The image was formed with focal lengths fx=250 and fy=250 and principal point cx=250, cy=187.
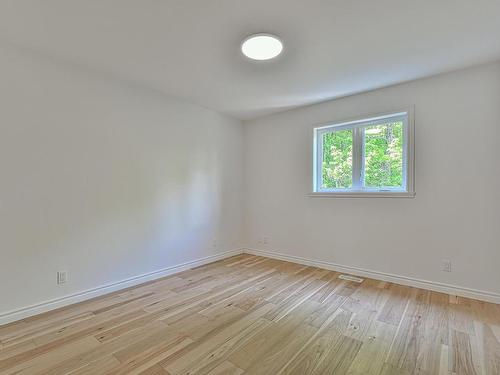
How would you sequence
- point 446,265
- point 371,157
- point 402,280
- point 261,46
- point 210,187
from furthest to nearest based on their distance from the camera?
point 210,187 < point 371,157 < point 402,280 < point 446,265 < point 261,46

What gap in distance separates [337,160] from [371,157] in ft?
1.47

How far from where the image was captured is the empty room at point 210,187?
5.67 feet

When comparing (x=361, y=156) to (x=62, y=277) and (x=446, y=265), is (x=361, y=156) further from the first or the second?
(x=62, y=277)

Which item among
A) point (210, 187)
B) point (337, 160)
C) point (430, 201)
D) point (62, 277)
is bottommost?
point (62, 277)

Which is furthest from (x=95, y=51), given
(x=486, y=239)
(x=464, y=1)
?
(x=486, y=239)

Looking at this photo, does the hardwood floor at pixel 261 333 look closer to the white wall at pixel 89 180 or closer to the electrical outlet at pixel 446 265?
the electrical outlet at pixel 446 265

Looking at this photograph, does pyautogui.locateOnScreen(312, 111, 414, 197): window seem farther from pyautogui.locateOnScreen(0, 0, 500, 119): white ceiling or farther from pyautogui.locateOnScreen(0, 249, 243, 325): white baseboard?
pyautogui.locateOnScreen(0, 249, 243, 325): white baseboard

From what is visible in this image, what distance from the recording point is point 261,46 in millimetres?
2098

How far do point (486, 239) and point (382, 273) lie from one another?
3.47ft

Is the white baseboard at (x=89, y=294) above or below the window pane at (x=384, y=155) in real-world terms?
below

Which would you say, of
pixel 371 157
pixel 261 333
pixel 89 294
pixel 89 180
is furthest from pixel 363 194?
pixel 89 294

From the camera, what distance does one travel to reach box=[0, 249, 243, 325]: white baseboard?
2.09 m

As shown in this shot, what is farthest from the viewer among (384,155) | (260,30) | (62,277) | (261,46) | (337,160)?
(337,160)

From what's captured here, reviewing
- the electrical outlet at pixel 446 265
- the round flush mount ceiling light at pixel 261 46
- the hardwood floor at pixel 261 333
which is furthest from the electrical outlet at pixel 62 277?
the electrical outlet at pixel 446 265
